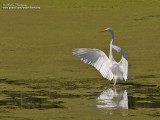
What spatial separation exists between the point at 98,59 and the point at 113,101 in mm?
2604

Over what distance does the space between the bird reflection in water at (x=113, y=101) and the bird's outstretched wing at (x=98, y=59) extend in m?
0.73

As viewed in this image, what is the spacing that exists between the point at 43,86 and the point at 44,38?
1076 cm

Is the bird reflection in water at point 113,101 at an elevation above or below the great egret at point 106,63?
below

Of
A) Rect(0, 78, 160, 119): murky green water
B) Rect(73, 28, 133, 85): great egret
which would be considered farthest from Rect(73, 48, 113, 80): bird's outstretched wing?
Rect(0, 78, 160, 119): murky green water

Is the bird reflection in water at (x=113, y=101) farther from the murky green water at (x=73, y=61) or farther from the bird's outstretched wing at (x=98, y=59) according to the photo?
the bird's outstretched wing at (x=98, y=59)

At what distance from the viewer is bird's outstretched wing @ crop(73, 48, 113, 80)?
14.4 m

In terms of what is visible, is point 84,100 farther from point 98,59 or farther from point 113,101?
point 98,59

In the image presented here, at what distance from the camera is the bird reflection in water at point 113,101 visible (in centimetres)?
1101

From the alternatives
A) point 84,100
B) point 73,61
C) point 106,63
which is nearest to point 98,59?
point 106,63

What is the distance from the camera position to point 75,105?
11617 millimetres

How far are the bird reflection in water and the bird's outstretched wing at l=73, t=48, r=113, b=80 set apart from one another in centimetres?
73

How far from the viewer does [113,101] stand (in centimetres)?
1210

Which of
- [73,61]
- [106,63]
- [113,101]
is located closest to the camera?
[113,101]

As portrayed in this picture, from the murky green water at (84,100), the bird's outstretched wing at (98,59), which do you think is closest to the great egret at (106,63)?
the bird's outstretched wing at (98,59)
